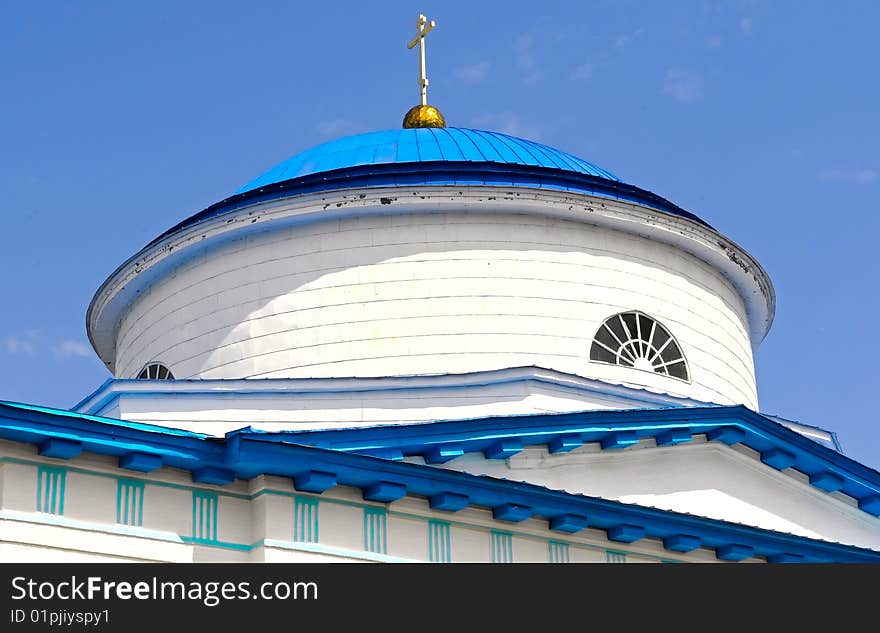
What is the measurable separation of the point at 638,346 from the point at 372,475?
667cm

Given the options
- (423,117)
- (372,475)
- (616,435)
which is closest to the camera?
(372,475)

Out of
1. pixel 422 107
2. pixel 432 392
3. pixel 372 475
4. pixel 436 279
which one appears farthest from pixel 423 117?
pixel 372 475

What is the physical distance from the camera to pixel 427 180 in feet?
57.3

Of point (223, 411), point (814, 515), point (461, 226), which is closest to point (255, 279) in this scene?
point (461, 226)

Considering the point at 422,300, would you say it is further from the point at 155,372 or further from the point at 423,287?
the point at 155,372

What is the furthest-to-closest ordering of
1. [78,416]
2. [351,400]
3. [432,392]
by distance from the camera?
[432,392], [351,400], [78,416]

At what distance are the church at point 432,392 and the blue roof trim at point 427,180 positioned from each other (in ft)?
0.11

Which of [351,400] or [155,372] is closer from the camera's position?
[351,400]

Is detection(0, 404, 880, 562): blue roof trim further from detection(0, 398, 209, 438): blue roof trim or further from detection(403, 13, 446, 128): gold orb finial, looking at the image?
detection(403, 13, 446, 128): gold orb finial

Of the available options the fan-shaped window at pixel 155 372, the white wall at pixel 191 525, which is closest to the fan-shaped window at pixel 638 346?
the white wall at pixel 191 525

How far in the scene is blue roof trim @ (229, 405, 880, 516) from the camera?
12.2 m

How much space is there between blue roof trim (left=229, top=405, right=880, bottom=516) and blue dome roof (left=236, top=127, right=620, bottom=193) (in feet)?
16.4

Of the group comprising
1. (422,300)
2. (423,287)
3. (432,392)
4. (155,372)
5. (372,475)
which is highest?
(423,287)
